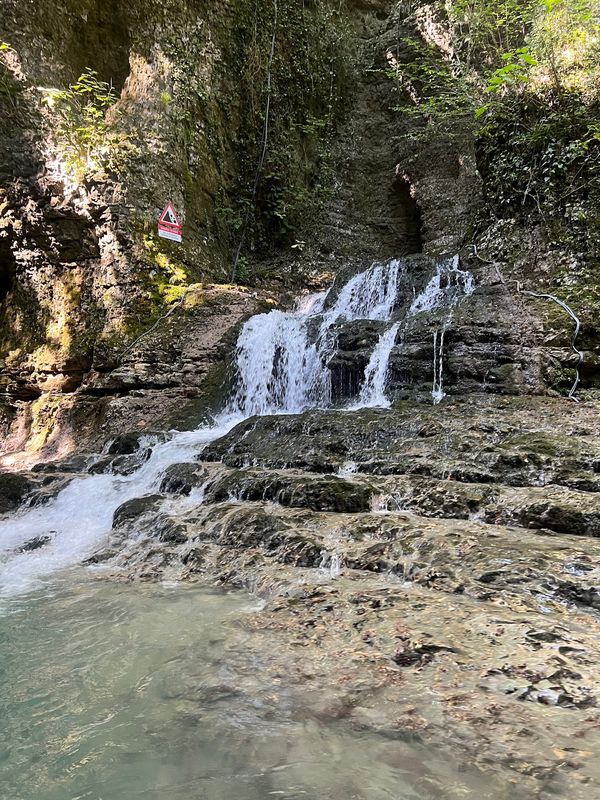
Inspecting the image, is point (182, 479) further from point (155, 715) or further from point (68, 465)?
point (155, 715)

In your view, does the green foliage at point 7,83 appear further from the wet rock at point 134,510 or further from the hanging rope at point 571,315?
the hanging rope at point 571,315

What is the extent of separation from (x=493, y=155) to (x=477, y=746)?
10.3m

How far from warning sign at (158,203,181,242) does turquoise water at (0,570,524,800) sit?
8688 mm

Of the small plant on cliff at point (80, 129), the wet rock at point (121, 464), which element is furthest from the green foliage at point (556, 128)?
the wet rock at point (121, 464)

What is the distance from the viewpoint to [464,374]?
685cm

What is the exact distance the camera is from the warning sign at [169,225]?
1015cm

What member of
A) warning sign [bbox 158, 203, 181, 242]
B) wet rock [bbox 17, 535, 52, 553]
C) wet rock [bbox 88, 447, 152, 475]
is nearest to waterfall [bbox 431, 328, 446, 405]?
wet rock [bbox 88, 447, 152, 475]

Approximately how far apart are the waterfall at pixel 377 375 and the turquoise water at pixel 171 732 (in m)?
4.91

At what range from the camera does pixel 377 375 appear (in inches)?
298

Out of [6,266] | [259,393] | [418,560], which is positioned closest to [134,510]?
[418,560]

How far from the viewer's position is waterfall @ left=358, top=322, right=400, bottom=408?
7.46 meters

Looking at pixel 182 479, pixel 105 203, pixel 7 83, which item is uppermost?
pixel 7 83

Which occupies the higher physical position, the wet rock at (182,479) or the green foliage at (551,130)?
the green foliage at (551,130)

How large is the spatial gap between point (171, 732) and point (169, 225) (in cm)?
987
